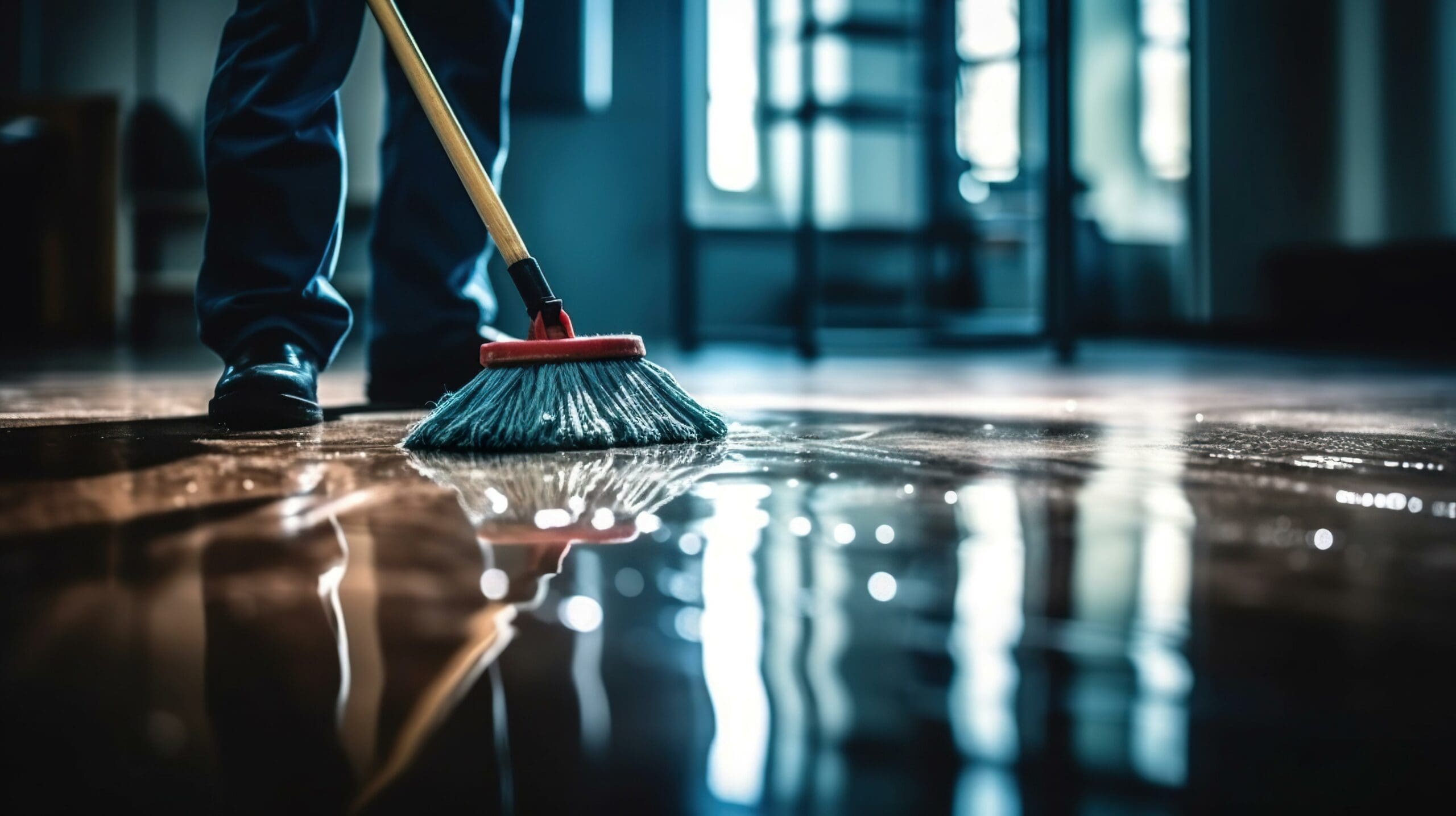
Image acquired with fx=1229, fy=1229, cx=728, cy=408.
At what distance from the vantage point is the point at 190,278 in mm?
4082

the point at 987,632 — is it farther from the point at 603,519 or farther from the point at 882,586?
the point at 603,519

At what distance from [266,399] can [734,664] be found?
2.51 feet

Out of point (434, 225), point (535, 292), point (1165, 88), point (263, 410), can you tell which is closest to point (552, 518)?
point (535, 292)

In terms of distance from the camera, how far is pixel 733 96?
14.5ft

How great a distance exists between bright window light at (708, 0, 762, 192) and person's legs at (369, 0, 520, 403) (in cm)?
314

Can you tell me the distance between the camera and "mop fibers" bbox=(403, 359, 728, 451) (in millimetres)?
767

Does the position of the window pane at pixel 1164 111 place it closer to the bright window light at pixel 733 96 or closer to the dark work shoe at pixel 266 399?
the bright window light at pixel 733 96

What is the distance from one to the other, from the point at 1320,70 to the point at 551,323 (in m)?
4.44

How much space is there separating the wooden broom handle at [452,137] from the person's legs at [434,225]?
0.62 ft

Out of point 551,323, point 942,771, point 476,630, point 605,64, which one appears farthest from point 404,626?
point 605,64

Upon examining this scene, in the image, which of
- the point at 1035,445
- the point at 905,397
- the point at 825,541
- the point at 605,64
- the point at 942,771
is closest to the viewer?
the point at 942,771

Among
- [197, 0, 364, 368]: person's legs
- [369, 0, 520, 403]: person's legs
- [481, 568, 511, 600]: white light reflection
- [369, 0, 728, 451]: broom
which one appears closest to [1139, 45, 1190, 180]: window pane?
[369, 0, 520, 403]: person's legs

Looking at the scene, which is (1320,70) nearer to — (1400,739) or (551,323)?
(551,323)

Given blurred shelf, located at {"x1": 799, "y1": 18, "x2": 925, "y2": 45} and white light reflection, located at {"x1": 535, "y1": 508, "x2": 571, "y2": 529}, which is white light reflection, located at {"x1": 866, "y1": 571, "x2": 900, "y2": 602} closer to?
white light reflection, located at {"x1": 535, "y1": 508, "x2": 571, "y2": 529}
